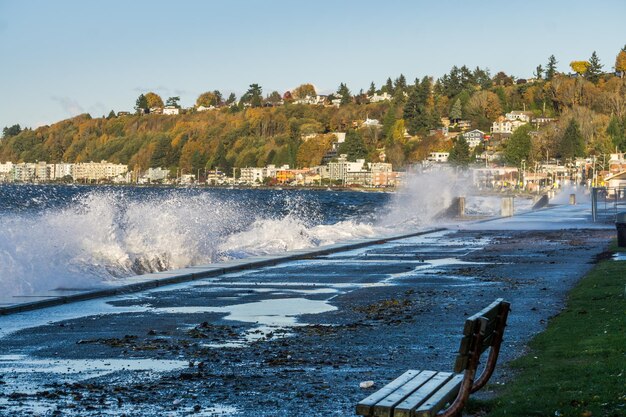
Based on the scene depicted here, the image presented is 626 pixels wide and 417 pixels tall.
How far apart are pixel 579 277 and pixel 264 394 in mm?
12989

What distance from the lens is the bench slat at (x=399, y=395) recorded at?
6633mm

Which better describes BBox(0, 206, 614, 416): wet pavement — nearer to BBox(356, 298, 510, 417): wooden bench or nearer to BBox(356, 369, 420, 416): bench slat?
BBox(356, 369, 420, 416): bench slat

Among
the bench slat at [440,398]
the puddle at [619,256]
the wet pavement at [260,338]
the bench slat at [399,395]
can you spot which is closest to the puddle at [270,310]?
the wet pavement at [260,338]

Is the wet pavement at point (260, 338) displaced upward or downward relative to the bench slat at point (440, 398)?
downward

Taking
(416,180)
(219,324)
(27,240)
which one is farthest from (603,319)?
(416,180)

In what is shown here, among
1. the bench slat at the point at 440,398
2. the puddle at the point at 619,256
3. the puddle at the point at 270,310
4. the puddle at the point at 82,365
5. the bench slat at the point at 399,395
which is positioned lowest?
the puddle at the point at 619,256

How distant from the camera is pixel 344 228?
136ft

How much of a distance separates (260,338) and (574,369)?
405 cm

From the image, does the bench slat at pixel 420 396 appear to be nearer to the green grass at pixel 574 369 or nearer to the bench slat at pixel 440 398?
the bench slat at pixel 440 398

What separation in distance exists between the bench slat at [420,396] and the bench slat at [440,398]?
4 cm

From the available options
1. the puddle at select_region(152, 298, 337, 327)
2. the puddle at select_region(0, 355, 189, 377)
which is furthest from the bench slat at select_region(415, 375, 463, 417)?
the puddle at select_region(152, 298, 337, 327)

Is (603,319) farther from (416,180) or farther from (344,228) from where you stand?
(416,180)

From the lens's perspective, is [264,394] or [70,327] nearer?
[264,394]

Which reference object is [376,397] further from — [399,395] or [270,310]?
[270,310]
